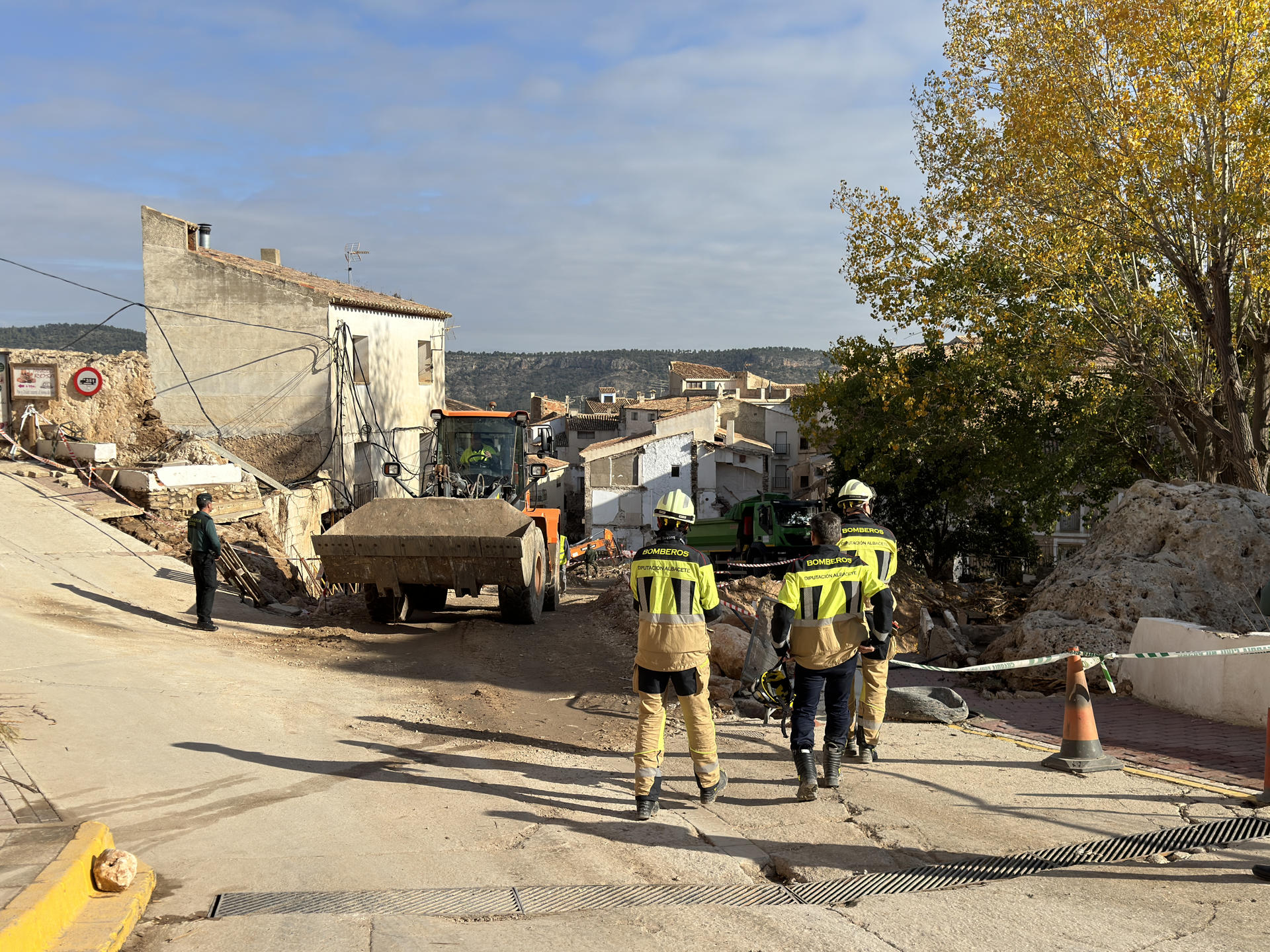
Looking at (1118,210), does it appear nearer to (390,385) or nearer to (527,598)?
(527,598)

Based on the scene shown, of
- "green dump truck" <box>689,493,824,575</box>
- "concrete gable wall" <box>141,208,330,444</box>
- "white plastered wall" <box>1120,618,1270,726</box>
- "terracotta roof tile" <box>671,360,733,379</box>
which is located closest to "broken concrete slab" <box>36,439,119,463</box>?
"concrete gable wall" <box>141,208,330,444</box>

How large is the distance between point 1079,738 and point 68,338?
68.2 meters

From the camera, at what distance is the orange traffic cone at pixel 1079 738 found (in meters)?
6.61

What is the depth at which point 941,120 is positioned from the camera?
17.7m

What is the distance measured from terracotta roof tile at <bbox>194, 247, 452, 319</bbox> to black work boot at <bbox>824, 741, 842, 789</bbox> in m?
20.7

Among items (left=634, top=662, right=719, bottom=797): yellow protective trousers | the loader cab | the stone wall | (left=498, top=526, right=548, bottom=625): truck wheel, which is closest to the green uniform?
(left=498, top=526, right=548, bottom=625): truck wheel

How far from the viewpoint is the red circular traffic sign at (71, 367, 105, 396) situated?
18702mm

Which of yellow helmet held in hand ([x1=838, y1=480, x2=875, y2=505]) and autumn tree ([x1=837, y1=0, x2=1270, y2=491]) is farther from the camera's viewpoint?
autumn tree ([x1=837, y1=0, x2=1270, y2=491])

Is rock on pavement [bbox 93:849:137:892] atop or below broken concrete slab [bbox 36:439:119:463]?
below

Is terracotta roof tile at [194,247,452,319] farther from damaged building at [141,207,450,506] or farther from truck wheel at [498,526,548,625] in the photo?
truck wheel at [498,526,548,625]

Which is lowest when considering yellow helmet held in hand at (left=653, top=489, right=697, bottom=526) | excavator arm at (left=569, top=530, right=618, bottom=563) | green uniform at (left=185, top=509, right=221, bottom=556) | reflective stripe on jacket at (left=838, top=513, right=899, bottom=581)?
excavator arm at (left=569, top=530, right=618, bottom=563)

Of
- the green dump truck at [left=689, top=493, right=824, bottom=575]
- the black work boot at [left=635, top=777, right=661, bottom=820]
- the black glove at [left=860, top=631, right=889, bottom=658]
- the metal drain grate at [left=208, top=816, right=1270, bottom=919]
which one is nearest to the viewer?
the metal drain grate at [left=208, top=816, right=1270, bottom=919]

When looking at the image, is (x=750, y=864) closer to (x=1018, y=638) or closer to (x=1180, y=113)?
(x=1018, y=638)

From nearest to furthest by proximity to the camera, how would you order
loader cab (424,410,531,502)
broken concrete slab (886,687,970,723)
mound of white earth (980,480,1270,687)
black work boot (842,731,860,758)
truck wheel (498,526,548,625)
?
black work boot (842,731,860,758)
broken concrete slab (886,687,970,723)
mound of white earth (980,480,1270,687)
truck wheel (498,526,548,625)
loader cab (424,410,531,502)
